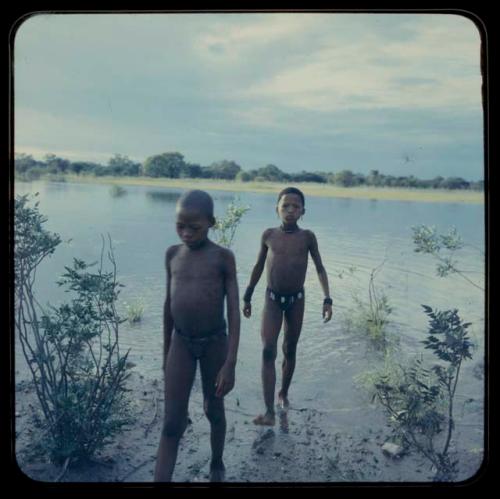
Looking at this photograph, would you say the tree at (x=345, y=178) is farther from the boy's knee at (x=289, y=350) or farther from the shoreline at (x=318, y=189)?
the boy's knee at (x=289, y=350)

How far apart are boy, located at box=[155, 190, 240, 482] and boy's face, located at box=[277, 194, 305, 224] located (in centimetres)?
29

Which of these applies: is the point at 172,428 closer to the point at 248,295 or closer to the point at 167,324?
the point at 167,324

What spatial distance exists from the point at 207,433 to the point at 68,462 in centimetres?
54

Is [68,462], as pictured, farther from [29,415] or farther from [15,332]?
[15,332]

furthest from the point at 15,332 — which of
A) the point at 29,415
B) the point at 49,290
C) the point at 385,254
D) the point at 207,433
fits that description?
the point at 385,254

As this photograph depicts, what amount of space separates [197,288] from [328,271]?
0.53 metres

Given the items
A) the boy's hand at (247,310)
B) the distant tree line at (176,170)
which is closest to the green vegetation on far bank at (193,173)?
the distant tree line at (176,170)

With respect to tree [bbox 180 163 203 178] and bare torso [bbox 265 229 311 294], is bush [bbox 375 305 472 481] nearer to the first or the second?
bare torso [bbox 265 229 311 294]

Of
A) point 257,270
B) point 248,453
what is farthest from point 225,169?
point 248,453

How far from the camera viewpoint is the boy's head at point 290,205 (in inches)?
85.0

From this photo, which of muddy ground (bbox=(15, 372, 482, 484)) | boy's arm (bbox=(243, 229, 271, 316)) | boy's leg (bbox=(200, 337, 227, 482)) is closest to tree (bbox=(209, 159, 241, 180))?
boy's arm (bbox=(243, 229, 271, 316))

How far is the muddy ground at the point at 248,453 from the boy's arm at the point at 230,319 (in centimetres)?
6

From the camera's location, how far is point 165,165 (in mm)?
2047

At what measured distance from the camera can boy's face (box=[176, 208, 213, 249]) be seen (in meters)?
2.06
